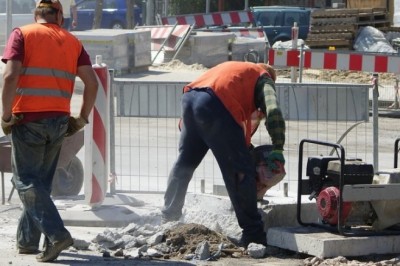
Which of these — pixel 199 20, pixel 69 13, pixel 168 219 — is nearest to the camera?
pixel 168 219

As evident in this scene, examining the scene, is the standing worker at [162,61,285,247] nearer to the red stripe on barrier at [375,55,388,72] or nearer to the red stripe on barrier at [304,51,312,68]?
the red stripe on barrier at [375,55,388,72]

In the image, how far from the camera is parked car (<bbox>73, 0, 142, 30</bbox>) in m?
39.1

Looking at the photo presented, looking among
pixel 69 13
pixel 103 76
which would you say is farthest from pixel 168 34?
pixel 103 76

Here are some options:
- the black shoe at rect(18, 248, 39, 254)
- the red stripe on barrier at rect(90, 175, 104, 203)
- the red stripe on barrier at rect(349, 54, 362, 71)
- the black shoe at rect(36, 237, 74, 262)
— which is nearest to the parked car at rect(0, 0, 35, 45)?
the red stripe on barrier at rect(349, 54, 362, 71)

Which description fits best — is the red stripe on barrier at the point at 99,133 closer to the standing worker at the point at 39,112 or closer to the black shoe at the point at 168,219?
the black shoe at the point at 168,219

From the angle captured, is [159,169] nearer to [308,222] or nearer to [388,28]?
[308,222]

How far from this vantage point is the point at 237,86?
26.3 feet

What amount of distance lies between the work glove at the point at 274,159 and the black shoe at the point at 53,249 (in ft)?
5.21

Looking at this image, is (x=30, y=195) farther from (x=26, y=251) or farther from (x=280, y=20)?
(x=280, y=20)

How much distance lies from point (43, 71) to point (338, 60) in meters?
11.9

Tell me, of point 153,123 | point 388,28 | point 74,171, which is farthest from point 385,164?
point 388,28

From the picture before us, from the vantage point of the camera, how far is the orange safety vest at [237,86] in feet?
26.2

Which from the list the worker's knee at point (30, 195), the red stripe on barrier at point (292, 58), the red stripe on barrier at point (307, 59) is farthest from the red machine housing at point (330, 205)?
the red stripe on barrier at point (292, 58)

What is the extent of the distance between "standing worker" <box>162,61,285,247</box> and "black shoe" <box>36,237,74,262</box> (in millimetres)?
1340
